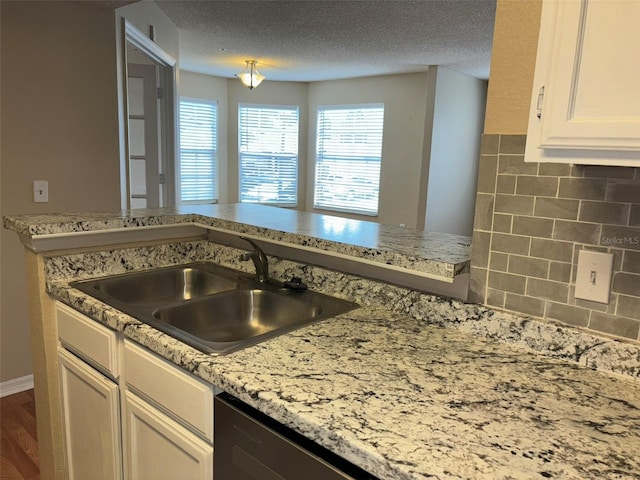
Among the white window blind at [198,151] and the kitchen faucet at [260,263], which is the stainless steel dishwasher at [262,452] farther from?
the white window blind at [198,151]

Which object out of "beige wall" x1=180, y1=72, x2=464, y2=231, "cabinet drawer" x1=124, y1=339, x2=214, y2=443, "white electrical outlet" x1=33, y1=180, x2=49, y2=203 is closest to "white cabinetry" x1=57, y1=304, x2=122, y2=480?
"cabinet drawer" x1=124, y1=339, x2=214, y2=443

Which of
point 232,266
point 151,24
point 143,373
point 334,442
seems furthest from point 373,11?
point 334,442

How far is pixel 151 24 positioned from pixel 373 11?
1.69m

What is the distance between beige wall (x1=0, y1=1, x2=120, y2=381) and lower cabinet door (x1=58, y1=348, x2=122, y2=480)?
1.35 metres

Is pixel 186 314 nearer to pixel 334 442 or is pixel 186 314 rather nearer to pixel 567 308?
pixel 334 442

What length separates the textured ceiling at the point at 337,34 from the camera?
356 cm

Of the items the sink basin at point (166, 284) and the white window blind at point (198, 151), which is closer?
the sink basin at point (166, 284)

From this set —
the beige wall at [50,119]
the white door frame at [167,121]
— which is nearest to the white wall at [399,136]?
the white door frame at [167,121]

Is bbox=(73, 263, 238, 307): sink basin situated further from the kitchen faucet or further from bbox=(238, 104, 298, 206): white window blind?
bbox=(238, 104, 298, 206): white window blind

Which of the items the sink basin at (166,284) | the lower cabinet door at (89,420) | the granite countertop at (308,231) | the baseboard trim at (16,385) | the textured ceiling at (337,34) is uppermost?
the textured ceiling at (337,34)

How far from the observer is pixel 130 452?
1437 mm

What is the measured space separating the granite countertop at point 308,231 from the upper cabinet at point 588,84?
0.46 m

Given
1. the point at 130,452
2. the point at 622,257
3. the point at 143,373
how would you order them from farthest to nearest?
the point at 130,452 → the point at 143,373 → the point at 622,257

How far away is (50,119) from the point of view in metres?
2.78
